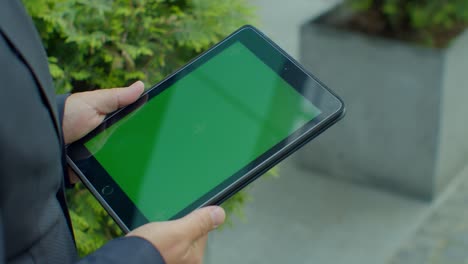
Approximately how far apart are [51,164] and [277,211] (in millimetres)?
2956

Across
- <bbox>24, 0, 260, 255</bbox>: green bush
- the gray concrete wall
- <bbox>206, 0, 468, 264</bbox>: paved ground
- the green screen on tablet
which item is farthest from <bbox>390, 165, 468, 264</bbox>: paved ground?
the green screen on tablet

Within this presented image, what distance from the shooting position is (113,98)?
2.04 m

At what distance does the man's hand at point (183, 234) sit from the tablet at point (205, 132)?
9 cm

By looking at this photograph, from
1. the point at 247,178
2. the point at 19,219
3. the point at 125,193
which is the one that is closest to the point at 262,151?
the point at 247,178

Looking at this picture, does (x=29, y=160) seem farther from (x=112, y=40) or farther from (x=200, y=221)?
(x=112, y=40)

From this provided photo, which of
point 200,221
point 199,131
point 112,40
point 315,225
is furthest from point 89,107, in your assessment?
point 315,225

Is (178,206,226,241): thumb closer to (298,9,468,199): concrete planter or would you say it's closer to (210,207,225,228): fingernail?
(210,207,225,228): fingernail

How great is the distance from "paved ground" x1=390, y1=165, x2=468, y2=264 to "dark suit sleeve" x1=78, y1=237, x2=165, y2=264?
262 cm

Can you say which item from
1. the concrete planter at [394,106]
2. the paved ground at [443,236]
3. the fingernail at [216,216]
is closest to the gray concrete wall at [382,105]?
the concrete planter at [394,106]

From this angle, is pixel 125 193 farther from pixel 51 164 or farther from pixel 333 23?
pixel 333 23

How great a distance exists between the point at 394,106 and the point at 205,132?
2.49 m

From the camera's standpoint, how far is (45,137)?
5.25ft

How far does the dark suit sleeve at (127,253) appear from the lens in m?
1.63

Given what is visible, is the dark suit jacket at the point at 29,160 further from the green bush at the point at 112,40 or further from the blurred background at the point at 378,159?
the blurred background at the point at 378,159
